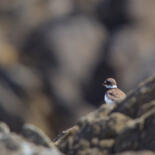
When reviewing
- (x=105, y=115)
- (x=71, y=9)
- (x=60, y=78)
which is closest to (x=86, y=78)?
(x=60, y=78)

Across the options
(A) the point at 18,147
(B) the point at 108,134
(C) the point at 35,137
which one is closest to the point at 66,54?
(B) the point at 108,134

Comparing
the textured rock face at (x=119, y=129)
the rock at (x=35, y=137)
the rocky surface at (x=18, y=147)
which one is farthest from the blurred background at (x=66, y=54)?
the rocky surface at (x=18, y=147)

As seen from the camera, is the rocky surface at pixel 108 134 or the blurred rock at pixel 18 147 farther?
the rocky surface at pixel 108 134

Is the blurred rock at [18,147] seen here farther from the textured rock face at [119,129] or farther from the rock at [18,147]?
the textured rock face at [119,129]

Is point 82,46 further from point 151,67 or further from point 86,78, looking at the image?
point 151,67

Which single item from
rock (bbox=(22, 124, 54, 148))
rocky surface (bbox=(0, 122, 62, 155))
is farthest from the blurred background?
rocky surface (bbox=(0, 122, 62, 155))
